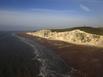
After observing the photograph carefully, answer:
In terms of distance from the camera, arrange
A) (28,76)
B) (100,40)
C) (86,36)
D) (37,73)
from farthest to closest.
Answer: (86,36)
(100,40)
(37,73)
(28,76)

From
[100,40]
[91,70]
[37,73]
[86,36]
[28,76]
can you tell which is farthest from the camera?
[86,36]

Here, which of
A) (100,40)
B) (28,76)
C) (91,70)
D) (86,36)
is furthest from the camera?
(86,36)

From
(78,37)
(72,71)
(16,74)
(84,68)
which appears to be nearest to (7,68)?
(16,74)

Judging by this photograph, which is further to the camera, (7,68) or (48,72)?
(7,68)

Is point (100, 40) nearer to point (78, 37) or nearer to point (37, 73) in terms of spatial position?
point (78, 37)

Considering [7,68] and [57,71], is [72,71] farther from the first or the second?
[7,68]

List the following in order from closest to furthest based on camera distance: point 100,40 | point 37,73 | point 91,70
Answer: point 37,73
point 91,70
point 100,40

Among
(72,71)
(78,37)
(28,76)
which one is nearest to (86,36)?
(78,37)

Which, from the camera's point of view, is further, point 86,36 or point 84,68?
point 86,36
